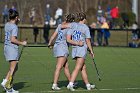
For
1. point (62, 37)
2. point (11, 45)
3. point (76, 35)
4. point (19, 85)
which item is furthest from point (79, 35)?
point (19, 85)

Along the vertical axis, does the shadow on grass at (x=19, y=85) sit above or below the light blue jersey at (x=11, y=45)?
below

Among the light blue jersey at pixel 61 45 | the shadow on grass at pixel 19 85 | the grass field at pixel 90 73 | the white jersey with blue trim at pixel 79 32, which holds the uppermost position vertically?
the white jersey with blue trim at pixel 79 32

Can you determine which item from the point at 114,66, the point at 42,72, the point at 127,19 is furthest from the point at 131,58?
the point at 127,19

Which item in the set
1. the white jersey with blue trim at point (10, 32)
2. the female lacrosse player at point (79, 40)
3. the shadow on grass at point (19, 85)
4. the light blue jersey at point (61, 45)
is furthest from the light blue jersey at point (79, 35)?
the shadow on grass at point (19, 85)

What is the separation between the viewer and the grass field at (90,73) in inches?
575

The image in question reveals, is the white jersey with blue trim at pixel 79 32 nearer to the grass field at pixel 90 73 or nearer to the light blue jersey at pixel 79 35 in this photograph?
the light blue jersey at pixel 79 35

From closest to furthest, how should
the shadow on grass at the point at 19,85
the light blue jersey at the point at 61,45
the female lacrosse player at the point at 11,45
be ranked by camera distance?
the female lacrosse player at the point at 11,45 < the light blue jersey at the point at 61,45 < the shadow on grass at the point at 19,85

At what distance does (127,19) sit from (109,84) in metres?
31.5

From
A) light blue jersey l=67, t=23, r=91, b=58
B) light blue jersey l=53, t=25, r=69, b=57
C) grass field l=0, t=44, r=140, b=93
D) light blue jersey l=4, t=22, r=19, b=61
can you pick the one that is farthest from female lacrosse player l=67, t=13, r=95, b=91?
light blue jersey l=4, t=22, r=19, b=61

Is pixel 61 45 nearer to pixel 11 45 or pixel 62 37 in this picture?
pixel 62 37

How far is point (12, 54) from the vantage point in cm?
1329

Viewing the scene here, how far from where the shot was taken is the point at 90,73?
1856 cm

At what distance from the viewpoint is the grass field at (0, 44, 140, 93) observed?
1460 centimetres

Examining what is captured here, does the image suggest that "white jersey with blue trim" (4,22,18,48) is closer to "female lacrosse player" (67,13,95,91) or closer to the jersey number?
"female lacrosse player" (67,13,95,91)
